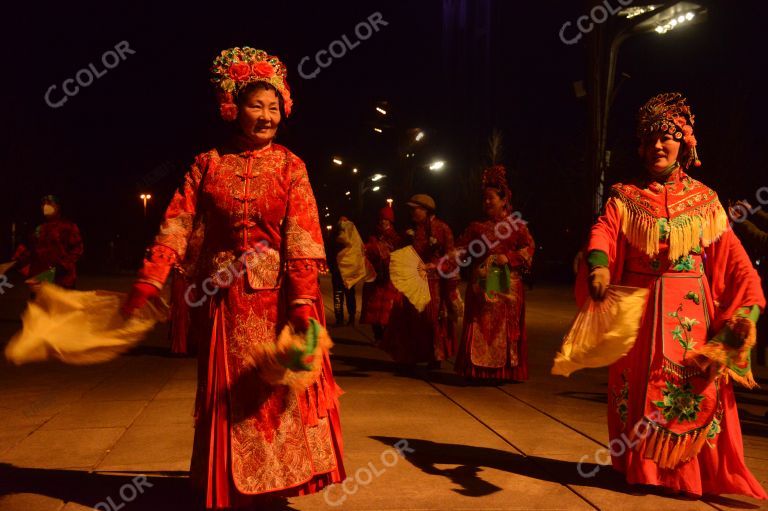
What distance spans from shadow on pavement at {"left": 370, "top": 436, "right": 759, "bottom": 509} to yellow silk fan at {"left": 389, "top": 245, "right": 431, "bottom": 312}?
3.22 meters

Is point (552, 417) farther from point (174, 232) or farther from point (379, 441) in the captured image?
point (174, 232)

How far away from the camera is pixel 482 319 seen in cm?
773

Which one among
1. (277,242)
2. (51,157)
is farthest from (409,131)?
(51,157)

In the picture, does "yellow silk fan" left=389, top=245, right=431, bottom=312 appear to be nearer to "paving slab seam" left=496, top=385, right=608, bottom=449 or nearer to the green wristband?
"paving slab seam" left=496, top=385, right=608, bottom=449

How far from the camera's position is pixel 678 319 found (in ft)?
13.2

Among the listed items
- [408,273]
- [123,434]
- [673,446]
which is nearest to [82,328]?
[123,434]

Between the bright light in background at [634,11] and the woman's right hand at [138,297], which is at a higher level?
the bright light in background at [634,11]

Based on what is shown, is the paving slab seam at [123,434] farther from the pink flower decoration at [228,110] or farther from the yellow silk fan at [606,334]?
the yellow silk fan at [606,334]

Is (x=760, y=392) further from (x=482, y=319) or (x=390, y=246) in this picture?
(x=390, y=246)

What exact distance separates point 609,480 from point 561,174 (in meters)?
35.0

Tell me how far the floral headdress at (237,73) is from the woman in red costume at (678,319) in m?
1.90

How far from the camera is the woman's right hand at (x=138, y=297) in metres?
3.32

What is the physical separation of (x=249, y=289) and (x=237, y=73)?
1027 mm

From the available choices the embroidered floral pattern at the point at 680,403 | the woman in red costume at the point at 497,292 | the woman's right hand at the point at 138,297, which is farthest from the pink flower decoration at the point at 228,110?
the woman in red costume at the point at 497,292
